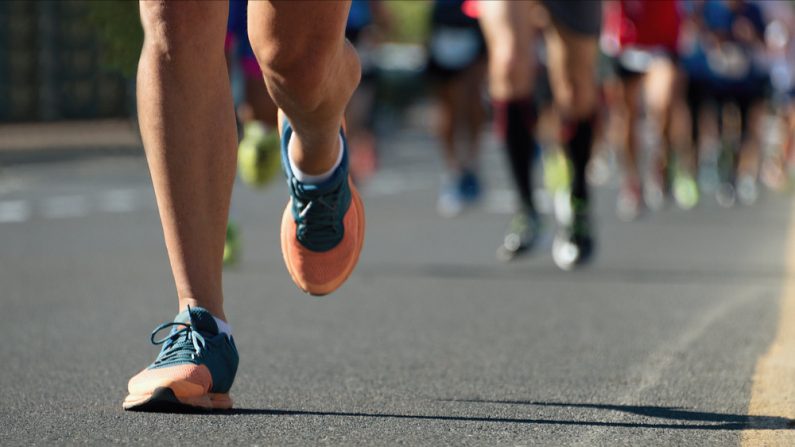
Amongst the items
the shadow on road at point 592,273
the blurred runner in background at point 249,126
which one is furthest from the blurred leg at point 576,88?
the blurred runner in background at point 249,126

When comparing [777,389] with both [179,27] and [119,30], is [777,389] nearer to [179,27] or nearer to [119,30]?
[179,27]

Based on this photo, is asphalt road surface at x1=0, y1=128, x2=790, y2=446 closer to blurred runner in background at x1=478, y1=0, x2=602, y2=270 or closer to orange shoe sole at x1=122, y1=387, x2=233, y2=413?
orange shoe sole at x1=122, y1=387, x2=233, y2=413

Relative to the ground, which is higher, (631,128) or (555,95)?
(555,95)

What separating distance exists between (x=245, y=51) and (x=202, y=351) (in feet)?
15.0

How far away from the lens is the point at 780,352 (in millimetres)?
4504

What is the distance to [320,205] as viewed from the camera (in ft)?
12.5

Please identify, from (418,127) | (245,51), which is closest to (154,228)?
(245,51)

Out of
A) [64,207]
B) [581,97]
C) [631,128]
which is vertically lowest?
[64,207]

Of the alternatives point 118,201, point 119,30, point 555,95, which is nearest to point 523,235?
point 555,95

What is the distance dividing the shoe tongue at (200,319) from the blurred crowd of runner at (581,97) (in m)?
3.16

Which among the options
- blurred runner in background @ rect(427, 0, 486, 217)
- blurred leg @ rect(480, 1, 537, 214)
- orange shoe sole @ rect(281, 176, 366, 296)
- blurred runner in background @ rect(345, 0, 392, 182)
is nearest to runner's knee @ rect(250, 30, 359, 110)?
orange shoe sole @ rect(281, 176, 366, 296)

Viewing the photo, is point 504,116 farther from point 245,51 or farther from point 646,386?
point 646,386

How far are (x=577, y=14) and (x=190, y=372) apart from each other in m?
3.59

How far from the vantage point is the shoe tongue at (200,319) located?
352cm
